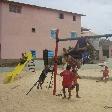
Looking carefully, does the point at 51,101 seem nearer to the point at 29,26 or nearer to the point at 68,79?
the point at 68,79

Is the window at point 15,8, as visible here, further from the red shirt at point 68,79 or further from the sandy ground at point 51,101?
the red shirt at point 68,79

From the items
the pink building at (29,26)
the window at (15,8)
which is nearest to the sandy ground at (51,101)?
the pink building at (29,26)

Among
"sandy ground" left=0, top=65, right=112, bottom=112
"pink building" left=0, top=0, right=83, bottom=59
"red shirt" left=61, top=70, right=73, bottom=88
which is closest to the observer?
"sandy ground" left=0, top=65, right=112, bottom=112

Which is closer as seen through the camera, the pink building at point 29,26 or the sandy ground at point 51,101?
the sandy ground at point 51,101

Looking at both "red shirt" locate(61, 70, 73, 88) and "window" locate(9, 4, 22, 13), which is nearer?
"red shirt" locate(61, 70, 73, 88)

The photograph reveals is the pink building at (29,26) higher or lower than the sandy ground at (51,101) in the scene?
higher

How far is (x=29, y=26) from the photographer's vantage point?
4312 centimetres

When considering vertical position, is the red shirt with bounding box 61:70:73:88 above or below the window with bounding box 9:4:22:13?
below

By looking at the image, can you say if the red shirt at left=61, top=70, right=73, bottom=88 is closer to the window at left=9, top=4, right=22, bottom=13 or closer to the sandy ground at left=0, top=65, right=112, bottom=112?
the sandy ground at left=0, top=65, right=112, bottom=112

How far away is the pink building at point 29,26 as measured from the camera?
40.0 m

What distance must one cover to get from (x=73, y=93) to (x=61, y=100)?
1.89 m

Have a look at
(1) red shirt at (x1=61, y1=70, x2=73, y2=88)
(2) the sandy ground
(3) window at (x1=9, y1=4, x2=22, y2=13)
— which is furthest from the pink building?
(1) red shirt at (x1=61, y1=70, x2=73, y2=88)

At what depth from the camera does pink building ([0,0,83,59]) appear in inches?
1576

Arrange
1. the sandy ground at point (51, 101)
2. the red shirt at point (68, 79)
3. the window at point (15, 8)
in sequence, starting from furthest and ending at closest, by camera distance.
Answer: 1. the window at point (15, 8)
2. the red shirt at point (68, 79)
3. the sandy ground at point (51, 101)
